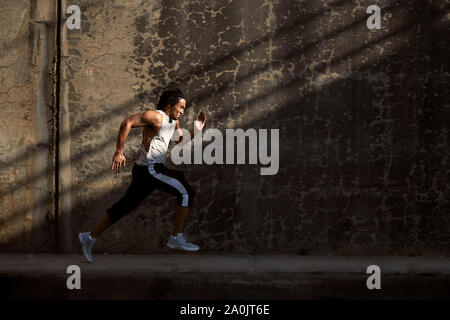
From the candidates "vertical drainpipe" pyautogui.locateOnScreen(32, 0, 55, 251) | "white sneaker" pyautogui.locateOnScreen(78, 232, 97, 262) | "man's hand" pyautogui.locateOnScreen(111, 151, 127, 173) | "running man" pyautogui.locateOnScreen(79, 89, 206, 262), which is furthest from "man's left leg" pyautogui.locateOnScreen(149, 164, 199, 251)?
"vertical drainpipe" pyautogui.locateOnScreen(32, 0, 55, 251)

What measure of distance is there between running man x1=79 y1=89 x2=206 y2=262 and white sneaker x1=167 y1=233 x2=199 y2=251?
0.10 ft

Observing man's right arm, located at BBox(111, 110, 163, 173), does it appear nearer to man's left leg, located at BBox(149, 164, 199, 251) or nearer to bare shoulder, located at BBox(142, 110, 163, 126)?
bare shoulder, located at BBox(142, 110, 163, 126)

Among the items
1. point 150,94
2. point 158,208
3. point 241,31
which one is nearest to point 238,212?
point 158,208

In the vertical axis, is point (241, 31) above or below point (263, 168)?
above

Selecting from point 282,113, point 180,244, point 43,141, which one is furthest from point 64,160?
point 282,113

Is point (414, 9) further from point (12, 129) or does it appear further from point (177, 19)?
point (12, 129)

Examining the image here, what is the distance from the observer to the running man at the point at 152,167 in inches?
144

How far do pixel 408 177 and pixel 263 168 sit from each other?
116cm

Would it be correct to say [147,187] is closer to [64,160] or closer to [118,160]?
[118,160]

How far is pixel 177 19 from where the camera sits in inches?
149

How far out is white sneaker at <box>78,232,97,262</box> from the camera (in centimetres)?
364

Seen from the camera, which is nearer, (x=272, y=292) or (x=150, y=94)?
(x=272, y=292)

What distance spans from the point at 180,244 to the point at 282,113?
1.34 m
